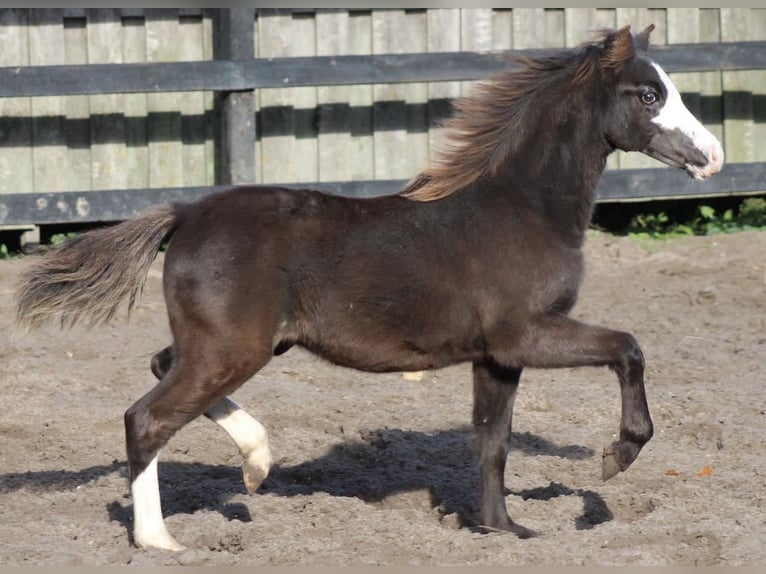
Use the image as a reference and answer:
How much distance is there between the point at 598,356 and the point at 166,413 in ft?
5.78

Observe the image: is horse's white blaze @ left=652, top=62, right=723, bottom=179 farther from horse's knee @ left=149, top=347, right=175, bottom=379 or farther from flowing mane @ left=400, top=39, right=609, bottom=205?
horse's knee @ left=149, top=347, right=175, bottom=379

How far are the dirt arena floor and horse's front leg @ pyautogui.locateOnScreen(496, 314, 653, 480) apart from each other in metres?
0.38

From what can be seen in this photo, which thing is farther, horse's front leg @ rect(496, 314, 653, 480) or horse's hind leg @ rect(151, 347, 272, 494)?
horse's hind leg @ rect(151, 347, 272, 494)

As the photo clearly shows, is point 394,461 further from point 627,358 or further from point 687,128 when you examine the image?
point 687,128

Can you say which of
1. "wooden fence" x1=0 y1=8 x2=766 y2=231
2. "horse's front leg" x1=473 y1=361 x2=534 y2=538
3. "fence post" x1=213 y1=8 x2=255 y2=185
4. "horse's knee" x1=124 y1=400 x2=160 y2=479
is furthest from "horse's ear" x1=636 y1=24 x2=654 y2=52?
"fence post" x1=213 y1=8 x2=255 y2=185

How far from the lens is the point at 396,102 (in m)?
11.0

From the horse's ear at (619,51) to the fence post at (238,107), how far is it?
5106 millimetres

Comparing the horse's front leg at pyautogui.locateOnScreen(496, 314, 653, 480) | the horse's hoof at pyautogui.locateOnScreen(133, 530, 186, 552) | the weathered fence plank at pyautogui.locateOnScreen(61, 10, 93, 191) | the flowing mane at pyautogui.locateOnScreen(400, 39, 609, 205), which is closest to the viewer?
the horse's hoof at pyautogui.locateOnScreen(133, 530, 186, 552)

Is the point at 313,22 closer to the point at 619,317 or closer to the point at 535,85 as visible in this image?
the point at 619,317

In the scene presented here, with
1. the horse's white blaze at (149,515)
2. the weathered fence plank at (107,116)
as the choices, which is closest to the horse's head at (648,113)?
the horse's white blaze at (149,515)

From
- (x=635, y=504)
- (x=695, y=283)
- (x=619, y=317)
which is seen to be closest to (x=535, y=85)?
(x=635, y=504)

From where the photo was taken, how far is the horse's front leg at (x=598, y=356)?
511 cm

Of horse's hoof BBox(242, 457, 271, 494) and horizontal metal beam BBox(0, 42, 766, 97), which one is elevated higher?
horizontal metal beam BBox(0, 42, 766, 97)

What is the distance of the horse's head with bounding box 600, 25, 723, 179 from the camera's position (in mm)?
5406
